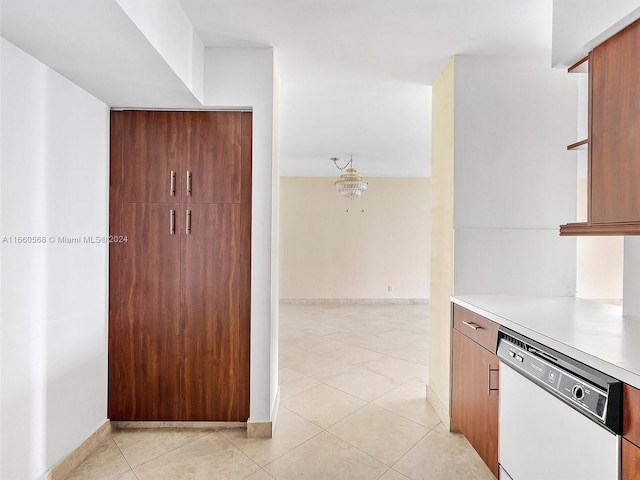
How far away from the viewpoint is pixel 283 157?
5652mm

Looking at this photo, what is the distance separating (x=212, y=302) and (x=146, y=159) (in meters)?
1.06

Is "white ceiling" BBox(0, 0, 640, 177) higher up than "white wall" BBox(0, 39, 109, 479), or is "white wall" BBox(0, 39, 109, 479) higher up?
"white ceiling" BBox(0, 0, 640, 177)

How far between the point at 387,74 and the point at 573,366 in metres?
2.29

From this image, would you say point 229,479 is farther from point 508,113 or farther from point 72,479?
point 508,113

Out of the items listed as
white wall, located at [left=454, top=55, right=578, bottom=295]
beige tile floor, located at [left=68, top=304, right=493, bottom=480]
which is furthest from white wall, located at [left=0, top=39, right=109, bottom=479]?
white wall, located at [left=454, top=55, right=578, bottom=295]

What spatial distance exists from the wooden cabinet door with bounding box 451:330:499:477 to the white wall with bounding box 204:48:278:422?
1193 mm

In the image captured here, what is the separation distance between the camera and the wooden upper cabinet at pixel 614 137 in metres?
1.37

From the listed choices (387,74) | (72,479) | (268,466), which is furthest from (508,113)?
(72,479)

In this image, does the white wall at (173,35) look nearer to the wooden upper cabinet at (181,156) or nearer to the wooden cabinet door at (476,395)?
the wooden upper cabinet at (181,156)

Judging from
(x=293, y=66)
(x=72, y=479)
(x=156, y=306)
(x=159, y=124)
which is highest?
(x=293, y=66)

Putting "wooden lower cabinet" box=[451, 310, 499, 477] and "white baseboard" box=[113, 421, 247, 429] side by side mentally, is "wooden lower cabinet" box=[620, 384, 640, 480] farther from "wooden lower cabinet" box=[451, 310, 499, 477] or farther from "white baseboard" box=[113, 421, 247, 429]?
Answer: "white baseboard" box=[113, 421, 247, 429]

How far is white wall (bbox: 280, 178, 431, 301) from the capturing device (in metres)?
7.24

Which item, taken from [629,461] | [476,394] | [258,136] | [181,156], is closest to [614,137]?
[629,461]

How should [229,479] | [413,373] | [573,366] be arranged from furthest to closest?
[413,373] < [229,479] < [573,366]
